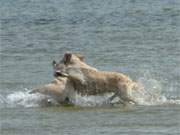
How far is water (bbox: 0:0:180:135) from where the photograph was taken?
12461 millimetres

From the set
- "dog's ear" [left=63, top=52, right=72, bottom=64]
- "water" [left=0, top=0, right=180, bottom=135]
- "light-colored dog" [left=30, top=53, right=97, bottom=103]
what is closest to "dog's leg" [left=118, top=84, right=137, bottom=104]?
"water" [left=0, top=0, right=180, bottom=135]

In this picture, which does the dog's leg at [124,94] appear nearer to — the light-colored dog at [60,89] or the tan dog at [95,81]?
the tan dog at [95,81]

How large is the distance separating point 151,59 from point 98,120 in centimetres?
599

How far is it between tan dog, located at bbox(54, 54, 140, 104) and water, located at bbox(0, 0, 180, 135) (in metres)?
0.18

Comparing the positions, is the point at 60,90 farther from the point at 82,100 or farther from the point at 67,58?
the point at 67,58

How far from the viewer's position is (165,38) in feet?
70.5

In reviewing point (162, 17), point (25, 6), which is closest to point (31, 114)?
point (162, 17)

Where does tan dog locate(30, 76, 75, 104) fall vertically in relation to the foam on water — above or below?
→ above

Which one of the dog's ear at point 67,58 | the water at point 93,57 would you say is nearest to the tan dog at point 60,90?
the water at point 93,57

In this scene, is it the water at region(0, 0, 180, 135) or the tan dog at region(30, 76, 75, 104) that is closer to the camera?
the water at region(0, 0, 180, 135)

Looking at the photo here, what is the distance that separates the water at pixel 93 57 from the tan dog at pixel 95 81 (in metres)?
0.18

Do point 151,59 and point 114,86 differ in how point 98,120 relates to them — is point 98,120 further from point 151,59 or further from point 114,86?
point 151,59

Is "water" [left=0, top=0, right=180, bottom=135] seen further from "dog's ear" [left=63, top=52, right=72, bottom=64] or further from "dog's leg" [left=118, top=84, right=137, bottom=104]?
"dog's ear" [left=63, top=52, right=72, bottom=64]

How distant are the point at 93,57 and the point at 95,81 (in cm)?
471
